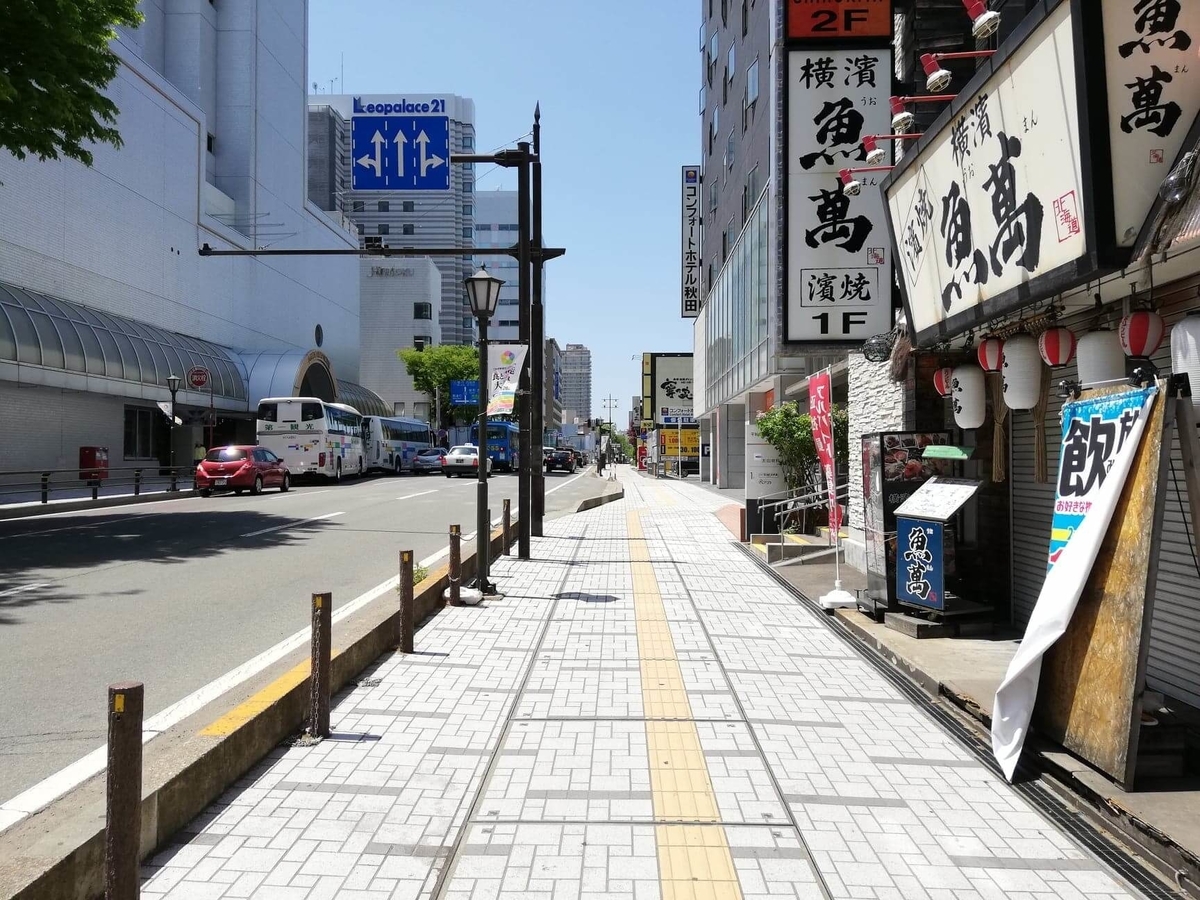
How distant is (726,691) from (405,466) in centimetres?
4849

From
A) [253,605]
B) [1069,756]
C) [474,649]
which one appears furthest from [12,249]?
[1069,756]

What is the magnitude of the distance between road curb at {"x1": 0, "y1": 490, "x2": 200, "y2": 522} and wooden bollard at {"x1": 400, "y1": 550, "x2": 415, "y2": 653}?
16231mm

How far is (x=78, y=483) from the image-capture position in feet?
76.0

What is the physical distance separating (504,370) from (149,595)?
5.67 meters

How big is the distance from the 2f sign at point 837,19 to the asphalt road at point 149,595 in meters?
8.60

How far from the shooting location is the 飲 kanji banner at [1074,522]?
443 cm

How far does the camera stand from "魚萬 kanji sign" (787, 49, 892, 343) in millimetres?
10430

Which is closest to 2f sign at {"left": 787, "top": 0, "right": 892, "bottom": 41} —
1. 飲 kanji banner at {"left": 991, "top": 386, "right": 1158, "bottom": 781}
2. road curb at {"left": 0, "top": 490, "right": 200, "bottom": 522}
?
飲 kanji banner at {"left": 991, "top": 386, "right": 1158, "bottom": 781}

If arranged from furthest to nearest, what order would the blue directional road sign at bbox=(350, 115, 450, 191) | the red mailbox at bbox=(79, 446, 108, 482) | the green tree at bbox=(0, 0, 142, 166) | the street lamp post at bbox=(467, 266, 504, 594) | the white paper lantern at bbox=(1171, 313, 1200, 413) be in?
the red mailbox at bbox=(79, 446, 108, 482) → the blue directional road sign at bbox=(350, 115, 450, 191) → the green tree at bbox=(0, 0, 142, 166) → the street lamp post at bbox=(467, 266, 504, 594) → the white paper lantern at bbox=(1171, 313, 1200, 413)

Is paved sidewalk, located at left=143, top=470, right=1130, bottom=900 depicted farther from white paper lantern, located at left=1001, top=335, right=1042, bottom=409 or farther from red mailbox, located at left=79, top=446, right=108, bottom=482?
red mailbox, located at left=79, top=446, right=108, bottom=482

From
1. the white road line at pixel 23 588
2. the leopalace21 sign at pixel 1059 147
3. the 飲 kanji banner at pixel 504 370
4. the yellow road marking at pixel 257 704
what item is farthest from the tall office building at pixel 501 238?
the yellow road marking at pixel 257 704

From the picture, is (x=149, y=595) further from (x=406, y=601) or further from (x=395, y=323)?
(x=395, y=323)

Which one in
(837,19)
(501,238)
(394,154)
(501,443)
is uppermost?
(501,238)

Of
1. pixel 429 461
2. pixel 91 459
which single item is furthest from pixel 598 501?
Answer: pixel 429 461
